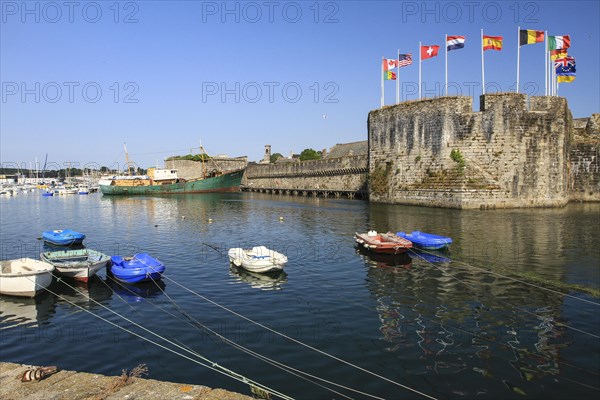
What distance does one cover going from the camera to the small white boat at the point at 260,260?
16.9 metres

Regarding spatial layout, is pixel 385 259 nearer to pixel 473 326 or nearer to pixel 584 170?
pixel 473 326

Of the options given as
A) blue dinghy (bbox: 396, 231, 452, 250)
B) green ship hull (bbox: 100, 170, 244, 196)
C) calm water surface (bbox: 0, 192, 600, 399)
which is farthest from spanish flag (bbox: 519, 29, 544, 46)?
green ship hull (bbox: 100, 170, 244, 196)

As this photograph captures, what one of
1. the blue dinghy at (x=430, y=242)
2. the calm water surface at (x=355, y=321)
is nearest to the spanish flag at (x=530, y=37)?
the calm water surface at (x=355, y=321)

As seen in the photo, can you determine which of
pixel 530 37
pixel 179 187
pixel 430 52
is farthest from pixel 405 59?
pixel 179 187

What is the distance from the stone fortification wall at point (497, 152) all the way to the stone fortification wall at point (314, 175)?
1720 cm

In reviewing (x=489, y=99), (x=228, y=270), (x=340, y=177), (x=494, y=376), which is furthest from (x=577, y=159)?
(x=494, y=376)

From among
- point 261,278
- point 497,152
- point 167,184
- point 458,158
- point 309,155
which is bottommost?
point 261,278

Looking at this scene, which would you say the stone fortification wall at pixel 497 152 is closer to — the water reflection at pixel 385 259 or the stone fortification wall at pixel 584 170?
the stone fortification wall at pixel 584 170

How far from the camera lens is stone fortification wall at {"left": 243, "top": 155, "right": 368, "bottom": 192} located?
58.8m

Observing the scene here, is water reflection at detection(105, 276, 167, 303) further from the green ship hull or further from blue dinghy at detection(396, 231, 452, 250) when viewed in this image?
the green ship hull

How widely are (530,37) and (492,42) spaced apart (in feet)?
9.11

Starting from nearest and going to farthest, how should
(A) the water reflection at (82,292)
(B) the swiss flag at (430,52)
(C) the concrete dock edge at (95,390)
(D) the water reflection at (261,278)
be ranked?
1. (C) the concrete dock edge at (95,390)
2. (A) the water reflection at (82,292)
3. (D) the water reflection at (261,278)
4. (B) the swiss flag at (430,52)

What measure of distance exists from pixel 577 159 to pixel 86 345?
45.6 m

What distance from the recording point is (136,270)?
15.8 meters
